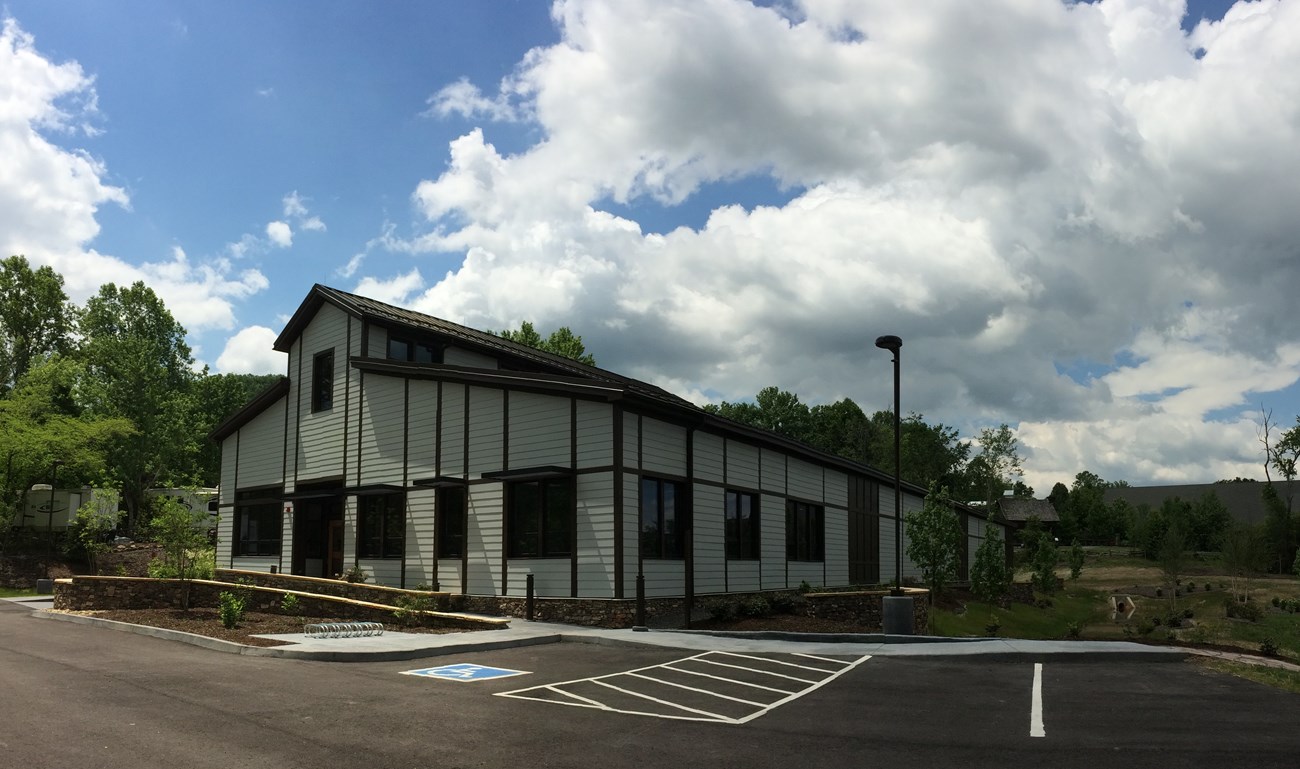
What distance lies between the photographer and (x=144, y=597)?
23.3m

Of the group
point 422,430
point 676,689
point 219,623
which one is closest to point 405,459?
point 422,430

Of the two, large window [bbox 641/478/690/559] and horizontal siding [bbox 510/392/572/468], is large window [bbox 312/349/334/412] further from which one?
large window [bbox 641/478/690/559]

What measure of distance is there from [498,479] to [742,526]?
708 cm

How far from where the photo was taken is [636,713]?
33.8 feet

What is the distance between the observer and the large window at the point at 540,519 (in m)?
20.9

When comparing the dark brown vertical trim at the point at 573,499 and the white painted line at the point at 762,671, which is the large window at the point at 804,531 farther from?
the white painted line at the point at 762,671

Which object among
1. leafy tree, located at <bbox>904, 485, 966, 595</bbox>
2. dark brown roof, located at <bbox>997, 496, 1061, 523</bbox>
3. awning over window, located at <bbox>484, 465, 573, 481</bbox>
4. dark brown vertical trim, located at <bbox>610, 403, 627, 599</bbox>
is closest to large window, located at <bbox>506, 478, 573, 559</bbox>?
awning over window, located at <bbox>484, 465, 573, 481</bbox>

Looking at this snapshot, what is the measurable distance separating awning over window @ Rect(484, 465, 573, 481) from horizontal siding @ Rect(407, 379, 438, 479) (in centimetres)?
280

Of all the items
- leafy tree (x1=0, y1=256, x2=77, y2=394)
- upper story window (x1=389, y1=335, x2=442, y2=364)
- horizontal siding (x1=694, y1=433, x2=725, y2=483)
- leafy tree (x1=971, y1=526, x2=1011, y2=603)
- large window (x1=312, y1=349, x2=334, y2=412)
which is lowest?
leafy tree (x1=971, y1=526, x2=1011, y2=603)

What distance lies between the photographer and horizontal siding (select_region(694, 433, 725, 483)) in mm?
22969

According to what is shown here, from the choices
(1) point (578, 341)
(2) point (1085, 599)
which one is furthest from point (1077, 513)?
(1) point (578, 341)

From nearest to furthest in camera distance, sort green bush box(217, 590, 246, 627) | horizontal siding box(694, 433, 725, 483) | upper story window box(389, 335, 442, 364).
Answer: green bush box(217, 590, 246, 627) → horizontal siding box(694, 433, 725, 483) → upper story window box(389, 335, 442, 364)

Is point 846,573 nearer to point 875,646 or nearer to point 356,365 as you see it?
point 875,646

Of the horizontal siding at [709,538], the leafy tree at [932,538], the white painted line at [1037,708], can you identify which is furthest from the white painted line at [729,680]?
the leafy tree at [932,538]
